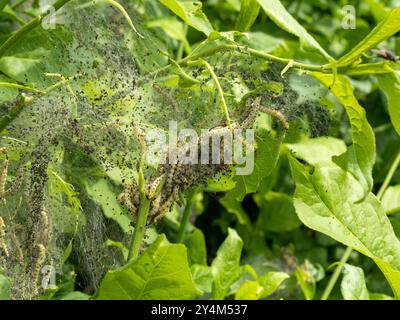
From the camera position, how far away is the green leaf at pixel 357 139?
1.18m

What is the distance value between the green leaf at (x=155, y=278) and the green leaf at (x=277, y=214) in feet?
5.31

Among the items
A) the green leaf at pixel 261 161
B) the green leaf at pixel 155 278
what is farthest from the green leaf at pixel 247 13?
the green leaf at pixel 155 278

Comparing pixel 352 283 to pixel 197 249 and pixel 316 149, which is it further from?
pixel 197 249

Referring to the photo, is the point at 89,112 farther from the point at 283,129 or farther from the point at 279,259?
the point at 279,259

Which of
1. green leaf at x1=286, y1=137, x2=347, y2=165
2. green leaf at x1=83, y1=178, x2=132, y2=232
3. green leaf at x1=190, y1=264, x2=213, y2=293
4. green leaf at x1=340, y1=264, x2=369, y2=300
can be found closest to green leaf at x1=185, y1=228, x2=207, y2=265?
green leaf at x1=190, y1=264, x2=213, y2=293

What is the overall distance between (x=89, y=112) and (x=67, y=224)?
207 mm

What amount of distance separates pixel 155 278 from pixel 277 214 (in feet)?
5.52

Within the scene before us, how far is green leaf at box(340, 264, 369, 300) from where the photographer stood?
4.92 ft

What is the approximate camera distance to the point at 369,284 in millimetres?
2668

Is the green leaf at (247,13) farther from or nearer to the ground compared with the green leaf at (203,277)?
farther from the ground

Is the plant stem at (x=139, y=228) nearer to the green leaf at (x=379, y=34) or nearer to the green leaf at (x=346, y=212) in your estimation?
the green leaf at (x=346, y=212)

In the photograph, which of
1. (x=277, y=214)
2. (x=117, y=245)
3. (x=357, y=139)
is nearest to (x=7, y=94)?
(x=117, y=245)

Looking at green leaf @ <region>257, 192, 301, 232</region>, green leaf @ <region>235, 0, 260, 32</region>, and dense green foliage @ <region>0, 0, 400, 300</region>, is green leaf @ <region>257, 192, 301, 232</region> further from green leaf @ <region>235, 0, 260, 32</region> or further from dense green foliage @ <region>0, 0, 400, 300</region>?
green leaf @ <region>235, 0, 260, 32</region>
